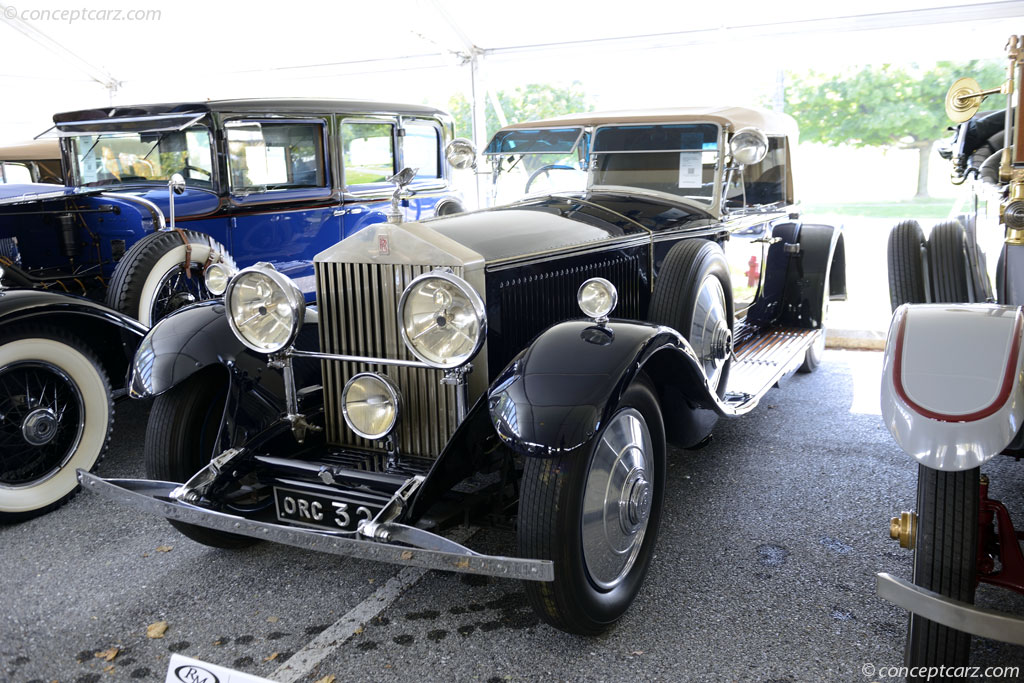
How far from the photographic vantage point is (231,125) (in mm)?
5668

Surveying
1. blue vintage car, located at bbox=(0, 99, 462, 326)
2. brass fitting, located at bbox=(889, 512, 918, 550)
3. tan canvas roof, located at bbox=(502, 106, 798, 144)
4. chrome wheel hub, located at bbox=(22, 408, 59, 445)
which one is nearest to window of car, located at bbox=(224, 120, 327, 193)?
blue vintage car, located at bbox=(0, 99, 462, 326)

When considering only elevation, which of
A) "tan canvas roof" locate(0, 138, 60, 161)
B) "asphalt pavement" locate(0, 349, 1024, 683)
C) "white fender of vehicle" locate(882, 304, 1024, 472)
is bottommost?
"asphalt pavement" locate(0, 349, 1024, 683)

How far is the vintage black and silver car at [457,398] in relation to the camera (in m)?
A: 2.32

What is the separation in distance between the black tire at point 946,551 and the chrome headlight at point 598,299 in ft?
3.55

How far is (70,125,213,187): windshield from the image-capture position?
5.72 metres

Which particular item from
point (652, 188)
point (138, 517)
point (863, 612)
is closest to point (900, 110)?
point (652, 188)

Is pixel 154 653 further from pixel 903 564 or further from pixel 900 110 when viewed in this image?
pixel 900 110

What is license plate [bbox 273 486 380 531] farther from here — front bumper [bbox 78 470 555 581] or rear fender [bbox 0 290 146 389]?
rear fender [bbox 0 290 146 389]

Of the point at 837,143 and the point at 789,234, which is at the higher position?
the point at 837,143

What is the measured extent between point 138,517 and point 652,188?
312cm

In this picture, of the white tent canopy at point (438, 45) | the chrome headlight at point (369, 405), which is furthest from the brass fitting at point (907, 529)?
the white tent canopy at point (438, 45)

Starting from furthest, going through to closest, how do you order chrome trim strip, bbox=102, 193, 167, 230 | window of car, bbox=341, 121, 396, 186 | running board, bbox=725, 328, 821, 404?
1. window of car, bbox=341, 121, 396, 186
2. chrome trim strip, bbox=102, 193, 167, 230
3. running board, bbox=725, 328, 821, 404

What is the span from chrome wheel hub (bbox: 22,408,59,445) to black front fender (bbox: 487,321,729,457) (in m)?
2.42

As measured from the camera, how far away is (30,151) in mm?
7969
